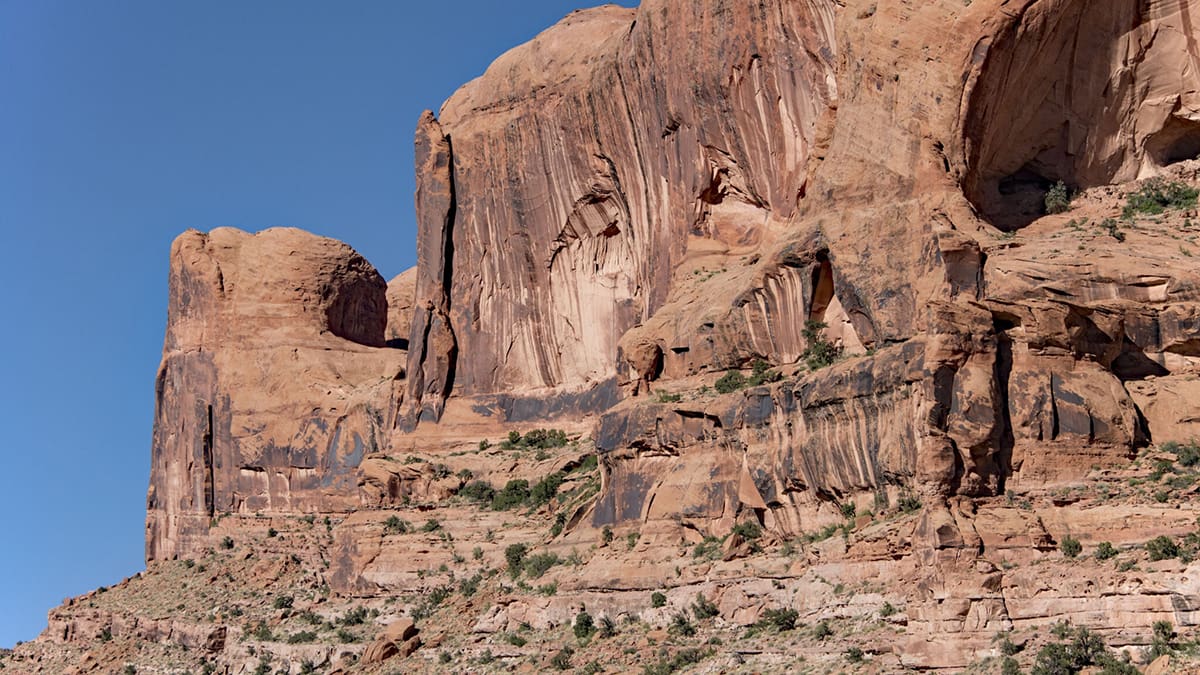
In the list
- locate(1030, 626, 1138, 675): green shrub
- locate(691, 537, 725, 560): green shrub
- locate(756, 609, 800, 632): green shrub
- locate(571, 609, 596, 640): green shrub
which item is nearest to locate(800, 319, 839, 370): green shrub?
locate(691, 537, 725, 560): green shrub

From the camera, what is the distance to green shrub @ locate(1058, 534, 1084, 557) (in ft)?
145

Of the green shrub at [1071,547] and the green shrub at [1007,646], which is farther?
the green shrub at [1071,547]

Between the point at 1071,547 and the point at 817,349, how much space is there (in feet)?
46.7

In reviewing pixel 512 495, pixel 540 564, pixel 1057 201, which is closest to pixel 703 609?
pixel 540 564

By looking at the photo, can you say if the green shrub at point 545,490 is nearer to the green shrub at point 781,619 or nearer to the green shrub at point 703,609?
the green shrub at point 703,609

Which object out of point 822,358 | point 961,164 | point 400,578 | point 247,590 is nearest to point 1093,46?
point 961,164

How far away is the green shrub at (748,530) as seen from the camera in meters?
55.6

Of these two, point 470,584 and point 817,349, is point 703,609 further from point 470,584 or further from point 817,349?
point 470,584

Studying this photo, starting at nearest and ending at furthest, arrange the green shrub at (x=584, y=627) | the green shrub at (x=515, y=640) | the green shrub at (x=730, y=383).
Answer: the green shrub at (x=584, y=627)
the green shrub at (x=730, y=383)
the green shrub at (x=515, y=640)

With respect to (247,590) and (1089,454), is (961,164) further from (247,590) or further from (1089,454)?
(247,590)

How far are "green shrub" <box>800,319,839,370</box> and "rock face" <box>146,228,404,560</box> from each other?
3499 centimetres

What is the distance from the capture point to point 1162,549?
42.6 m

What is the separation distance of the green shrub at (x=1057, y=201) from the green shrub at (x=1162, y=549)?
1682 cm

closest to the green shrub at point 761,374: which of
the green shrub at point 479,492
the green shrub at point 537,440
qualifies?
the green shrub at point 479,492
